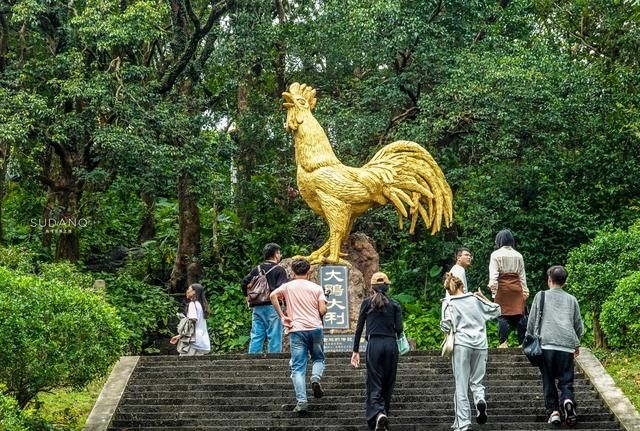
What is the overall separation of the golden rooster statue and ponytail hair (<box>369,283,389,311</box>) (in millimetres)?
5589

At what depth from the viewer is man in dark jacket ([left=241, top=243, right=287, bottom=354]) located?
15.3 metres

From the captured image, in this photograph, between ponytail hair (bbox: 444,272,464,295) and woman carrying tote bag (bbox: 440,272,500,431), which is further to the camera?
ponytail hair (bbox: 444,272,464,295)

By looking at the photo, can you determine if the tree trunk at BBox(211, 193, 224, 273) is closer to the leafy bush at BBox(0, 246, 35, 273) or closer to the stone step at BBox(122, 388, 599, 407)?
the leafy bush at BBox(0, 246, 35, 273)

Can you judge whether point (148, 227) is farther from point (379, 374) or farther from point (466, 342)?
point (466, 342)

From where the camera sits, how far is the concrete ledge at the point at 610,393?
12953 mm

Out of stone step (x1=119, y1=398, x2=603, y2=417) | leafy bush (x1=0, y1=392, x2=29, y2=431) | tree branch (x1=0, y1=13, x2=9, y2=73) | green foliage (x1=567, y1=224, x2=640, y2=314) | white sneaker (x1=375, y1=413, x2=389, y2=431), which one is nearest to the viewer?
Result: leafy bush (x1=0, y1=392, x2=29, y2=431)

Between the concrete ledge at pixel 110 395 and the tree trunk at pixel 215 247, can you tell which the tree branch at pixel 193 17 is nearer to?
the tree trunk at pixel 215 247

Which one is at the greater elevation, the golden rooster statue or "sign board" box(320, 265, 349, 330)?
the golden rooster statue

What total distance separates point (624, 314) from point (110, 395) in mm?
6251

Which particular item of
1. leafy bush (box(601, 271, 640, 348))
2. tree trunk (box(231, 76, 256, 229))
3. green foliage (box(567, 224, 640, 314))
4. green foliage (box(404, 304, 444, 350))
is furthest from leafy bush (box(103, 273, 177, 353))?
leafy bush (box(601, 271, 640, 348))

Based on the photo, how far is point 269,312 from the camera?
1575 centimetres

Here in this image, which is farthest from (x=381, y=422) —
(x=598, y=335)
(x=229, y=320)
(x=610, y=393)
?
(x=229, y=320)

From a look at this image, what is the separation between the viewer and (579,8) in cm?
2473

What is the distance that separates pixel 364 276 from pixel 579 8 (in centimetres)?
897
